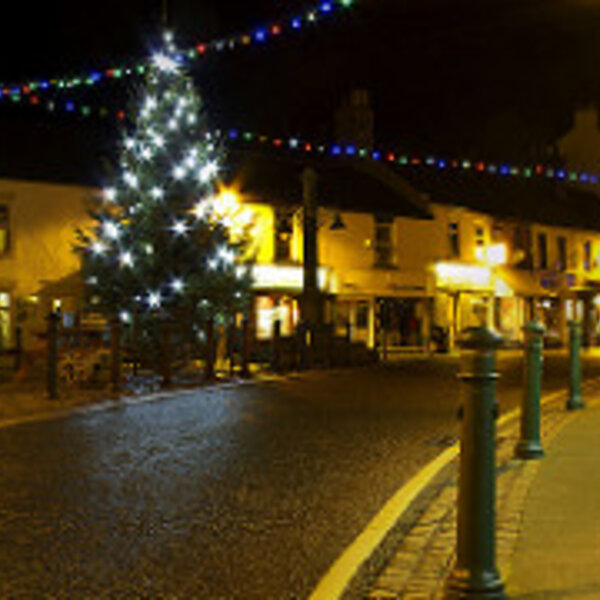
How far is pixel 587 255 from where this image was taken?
1720 inches

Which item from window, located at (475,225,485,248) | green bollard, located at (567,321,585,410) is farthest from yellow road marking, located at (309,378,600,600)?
window, located at (475,225,485,248)

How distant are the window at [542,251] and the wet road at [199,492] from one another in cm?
2992

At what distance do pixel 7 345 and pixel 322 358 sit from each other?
9.89 meters

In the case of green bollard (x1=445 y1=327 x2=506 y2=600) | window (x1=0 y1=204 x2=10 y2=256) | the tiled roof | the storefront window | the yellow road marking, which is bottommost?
the yellow road marking

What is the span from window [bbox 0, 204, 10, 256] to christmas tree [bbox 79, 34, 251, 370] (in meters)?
5.06

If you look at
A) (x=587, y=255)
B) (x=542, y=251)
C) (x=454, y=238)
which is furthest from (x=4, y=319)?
(x=587, y=255)

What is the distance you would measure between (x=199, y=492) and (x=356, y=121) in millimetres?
30410

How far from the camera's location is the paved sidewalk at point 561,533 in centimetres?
405

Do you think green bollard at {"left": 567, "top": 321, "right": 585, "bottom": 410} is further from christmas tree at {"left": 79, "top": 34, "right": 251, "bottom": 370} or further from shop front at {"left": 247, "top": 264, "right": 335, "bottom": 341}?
shop front at {"left": 247, "top": 264, "right": 335, "bottom": 341}

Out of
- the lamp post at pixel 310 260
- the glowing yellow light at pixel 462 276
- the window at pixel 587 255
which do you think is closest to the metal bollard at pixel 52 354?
the lamp post at pixel 310 260

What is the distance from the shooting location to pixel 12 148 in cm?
2762

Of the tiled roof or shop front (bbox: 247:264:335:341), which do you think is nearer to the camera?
shop front (bbox: 247:264:335:341)

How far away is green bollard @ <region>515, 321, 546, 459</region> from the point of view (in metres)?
7.62

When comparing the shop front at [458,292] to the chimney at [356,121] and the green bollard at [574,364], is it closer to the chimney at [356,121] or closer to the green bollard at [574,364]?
the chimney at [356,121]
